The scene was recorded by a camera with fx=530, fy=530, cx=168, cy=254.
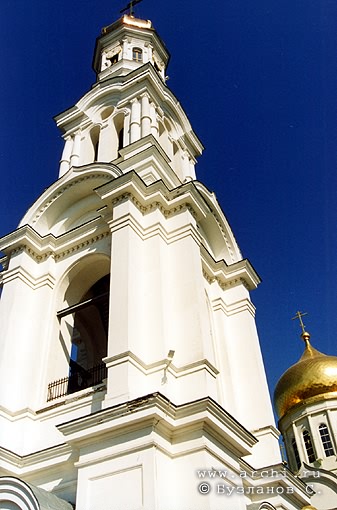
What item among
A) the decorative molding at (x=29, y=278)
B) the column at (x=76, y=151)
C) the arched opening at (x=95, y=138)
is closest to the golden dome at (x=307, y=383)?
the arched opening at (x=95, y=138)

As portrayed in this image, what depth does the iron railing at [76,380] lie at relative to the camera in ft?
34.1

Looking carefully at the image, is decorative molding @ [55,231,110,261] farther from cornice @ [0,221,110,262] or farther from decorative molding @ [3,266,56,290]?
decorative molding @ [3,266,56,290]

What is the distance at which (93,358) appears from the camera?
1330 cm

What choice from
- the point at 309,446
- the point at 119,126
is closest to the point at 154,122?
the point at 119,126

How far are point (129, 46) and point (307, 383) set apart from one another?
20.4 meters

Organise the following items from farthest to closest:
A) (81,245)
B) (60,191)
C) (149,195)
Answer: (60,191)
(81,245)
(149,195)

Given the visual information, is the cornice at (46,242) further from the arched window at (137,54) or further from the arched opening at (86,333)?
the arched window at (137,54)

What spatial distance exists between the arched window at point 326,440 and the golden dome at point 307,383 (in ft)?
5.08

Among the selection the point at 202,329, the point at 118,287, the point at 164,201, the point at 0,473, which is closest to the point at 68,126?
the point at 164,201

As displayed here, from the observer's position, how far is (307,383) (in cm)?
3031

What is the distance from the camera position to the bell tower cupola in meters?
21.8

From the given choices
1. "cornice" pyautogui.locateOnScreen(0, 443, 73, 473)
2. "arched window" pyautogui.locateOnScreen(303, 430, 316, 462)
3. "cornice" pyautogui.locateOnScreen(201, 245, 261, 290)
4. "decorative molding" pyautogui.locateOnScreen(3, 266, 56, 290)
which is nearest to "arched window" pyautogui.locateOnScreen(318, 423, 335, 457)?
"arched window" pyautogui.locateOnScreen(303, 430, 316, 462)

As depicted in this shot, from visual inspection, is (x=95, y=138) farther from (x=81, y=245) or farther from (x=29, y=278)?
(x=29, y=278)

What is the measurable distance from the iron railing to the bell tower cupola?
1307 cm
